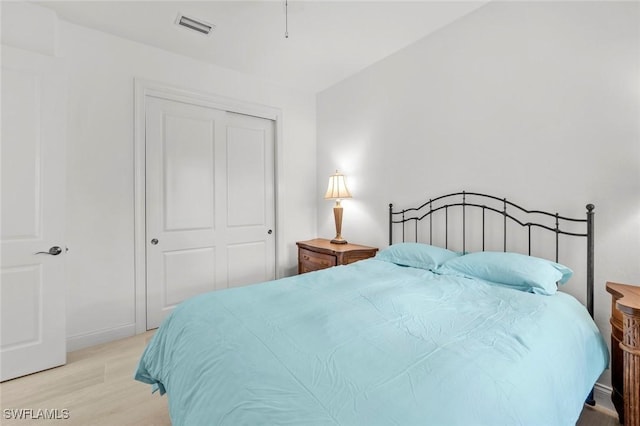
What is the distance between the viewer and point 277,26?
256 centimetres

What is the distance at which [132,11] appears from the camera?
2.34 metres

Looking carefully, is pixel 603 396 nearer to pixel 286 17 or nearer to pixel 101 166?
pixel 286 17

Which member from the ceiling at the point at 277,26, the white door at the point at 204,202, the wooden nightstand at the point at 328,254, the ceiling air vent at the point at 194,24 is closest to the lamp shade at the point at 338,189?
the wooden nightstand at the point at 328,254

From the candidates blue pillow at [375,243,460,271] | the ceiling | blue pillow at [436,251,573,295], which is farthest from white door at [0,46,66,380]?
blue pillow at [436,251,573,295]

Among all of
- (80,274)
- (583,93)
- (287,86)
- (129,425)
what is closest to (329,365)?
(129,425)

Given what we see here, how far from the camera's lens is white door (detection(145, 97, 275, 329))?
293cm

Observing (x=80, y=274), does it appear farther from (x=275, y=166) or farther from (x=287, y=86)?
(x=287, y=86)

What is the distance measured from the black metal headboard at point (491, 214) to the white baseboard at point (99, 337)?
259 cm

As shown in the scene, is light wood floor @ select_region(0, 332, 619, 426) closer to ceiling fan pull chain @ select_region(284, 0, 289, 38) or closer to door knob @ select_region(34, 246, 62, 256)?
door knob @ select_region(34, 246, 62, 256)

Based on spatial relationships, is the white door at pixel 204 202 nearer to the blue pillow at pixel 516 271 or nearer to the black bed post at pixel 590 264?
the blue pillow at pixel 516 271

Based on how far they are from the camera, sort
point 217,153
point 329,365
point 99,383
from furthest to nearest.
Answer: point 217,153 → point 99,383 → point 329,365

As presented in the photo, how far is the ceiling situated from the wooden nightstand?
6.35 feet

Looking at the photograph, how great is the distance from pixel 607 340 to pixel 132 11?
3.96 meters

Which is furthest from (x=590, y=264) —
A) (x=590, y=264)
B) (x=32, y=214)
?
(x=32, y=214)
